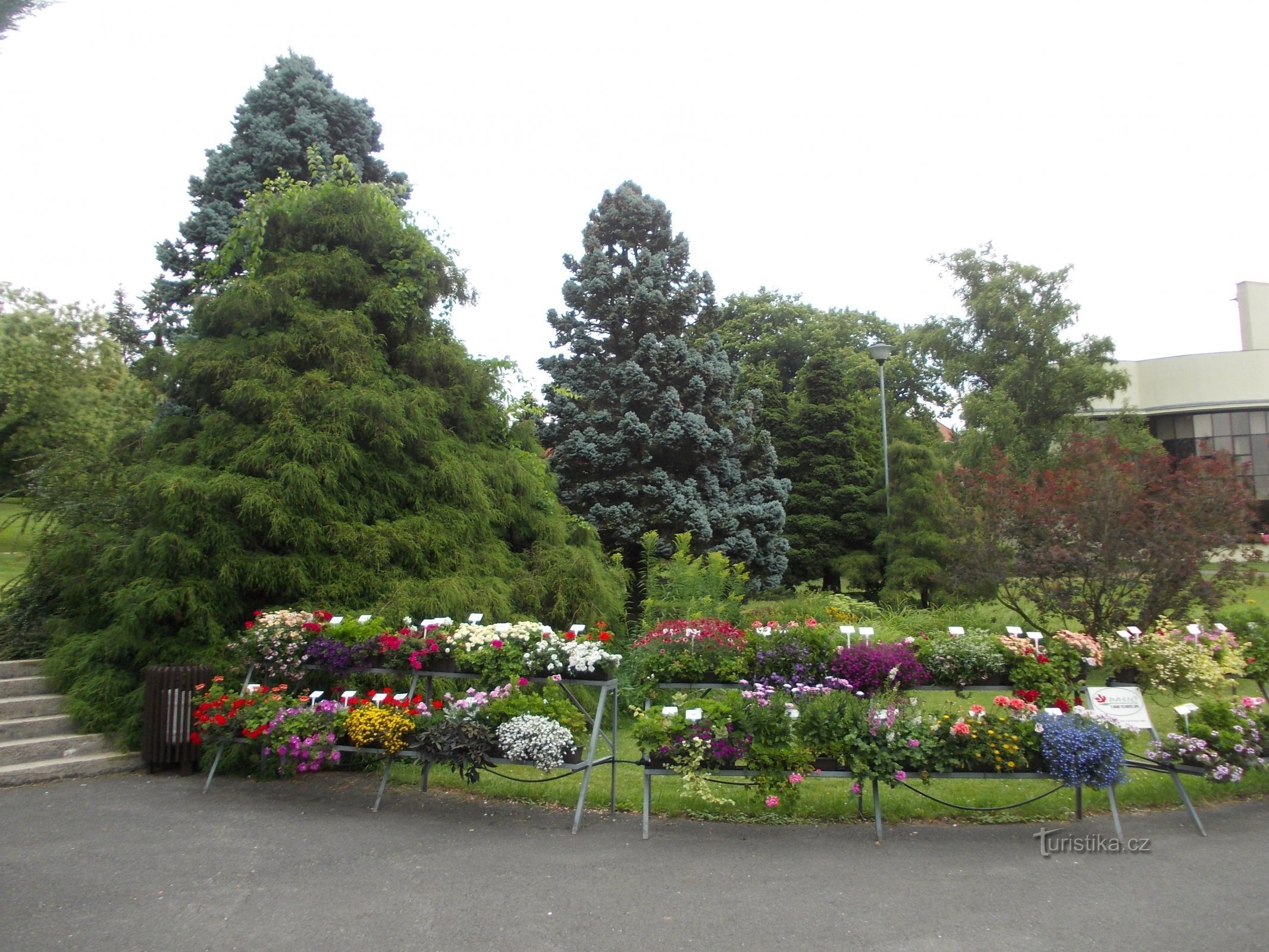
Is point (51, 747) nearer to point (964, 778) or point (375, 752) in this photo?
point (375, 752)

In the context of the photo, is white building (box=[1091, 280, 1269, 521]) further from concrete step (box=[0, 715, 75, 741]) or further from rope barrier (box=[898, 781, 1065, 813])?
concrete step (box=[0, 715, 75, 741])

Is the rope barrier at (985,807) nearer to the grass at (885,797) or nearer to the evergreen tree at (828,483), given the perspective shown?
A: the grass at (885,797)

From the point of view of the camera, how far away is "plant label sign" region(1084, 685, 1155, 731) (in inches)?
→ 253

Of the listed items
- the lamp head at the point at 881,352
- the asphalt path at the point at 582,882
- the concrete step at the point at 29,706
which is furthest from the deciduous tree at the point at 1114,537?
the concrete step at the point at 29,706

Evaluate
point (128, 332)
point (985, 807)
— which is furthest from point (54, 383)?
point (985, 807)

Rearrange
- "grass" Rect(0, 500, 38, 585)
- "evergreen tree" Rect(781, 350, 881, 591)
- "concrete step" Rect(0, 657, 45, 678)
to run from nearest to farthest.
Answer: "concrete step" Rect(0, 657, 45, 678)
"grass" Rect(0, 500, 38, 585)
"evergreen tree" Rect(781, 350, 881, 591)

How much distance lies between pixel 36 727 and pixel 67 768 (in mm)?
716

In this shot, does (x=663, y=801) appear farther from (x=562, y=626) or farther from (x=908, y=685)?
(x=562, y=626)

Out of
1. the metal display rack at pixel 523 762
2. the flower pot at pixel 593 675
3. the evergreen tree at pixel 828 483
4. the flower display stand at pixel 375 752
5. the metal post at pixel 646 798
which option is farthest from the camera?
the evergreen tree at pixel 828 483

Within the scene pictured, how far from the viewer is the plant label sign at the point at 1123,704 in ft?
21.1

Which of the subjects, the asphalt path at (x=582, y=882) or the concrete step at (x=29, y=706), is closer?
the asphalt path at (x=582, y=882)

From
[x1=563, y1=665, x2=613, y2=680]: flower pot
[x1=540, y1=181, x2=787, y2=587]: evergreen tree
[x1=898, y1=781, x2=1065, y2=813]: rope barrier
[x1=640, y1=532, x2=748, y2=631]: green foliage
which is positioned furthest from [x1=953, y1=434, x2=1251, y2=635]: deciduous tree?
[x1=563, y1=665, x2=613, y2=680]: flower pot

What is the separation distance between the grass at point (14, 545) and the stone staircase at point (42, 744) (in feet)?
7.80

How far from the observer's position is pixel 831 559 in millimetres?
22359
